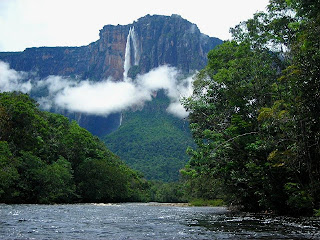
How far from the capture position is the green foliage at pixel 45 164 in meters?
45.0

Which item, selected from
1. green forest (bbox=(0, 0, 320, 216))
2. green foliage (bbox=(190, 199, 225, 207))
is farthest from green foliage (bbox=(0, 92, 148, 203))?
green foliage (bbox=(190, 199, 225, 207))

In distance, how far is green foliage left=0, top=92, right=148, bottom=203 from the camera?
148 ft

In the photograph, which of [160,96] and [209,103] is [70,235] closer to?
[209,103]

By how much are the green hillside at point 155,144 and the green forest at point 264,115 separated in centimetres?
9335

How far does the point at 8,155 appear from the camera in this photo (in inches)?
1719

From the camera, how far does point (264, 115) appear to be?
1850 cm

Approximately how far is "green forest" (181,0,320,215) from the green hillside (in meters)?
93.3

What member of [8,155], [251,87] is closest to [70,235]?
[251,87]

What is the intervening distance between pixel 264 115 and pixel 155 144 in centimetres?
11560

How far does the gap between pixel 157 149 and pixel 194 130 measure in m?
108

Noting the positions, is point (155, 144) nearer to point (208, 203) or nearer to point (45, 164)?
point (208, 203)

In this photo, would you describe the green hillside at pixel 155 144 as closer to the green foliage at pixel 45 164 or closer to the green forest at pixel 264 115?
the green foliage at pixel 45 164

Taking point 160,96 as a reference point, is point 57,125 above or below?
below

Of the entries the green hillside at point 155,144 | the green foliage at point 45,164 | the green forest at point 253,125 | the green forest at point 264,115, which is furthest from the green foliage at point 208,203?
the green hillside at point 155,144
